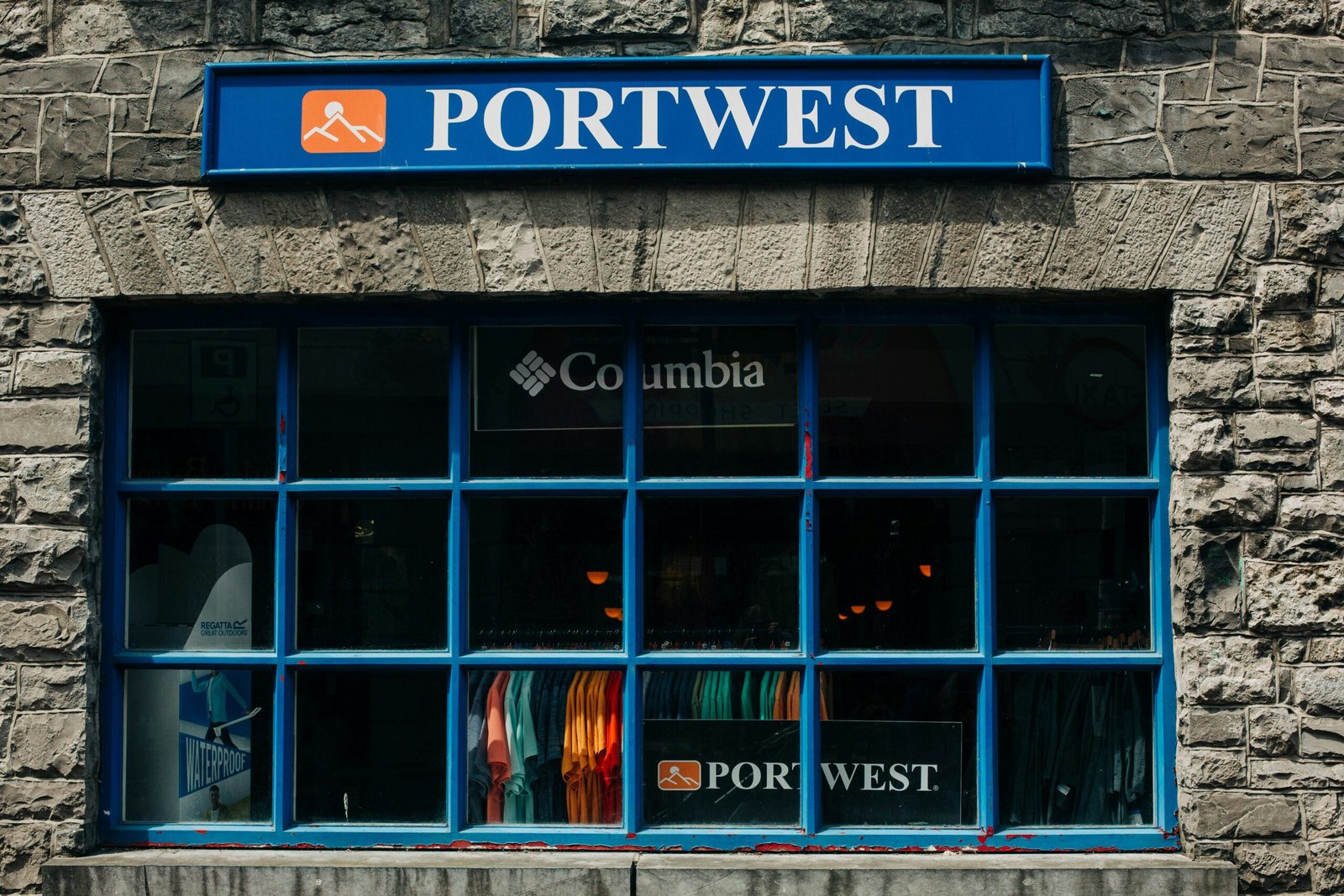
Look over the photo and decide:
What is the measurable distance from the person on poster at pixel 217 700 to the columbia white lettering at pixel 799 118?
9.27 feet

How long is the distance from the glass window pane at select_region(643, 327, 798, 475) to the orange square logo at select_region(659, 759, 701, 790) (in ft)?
3.48

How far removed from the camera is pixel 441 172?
4195 millimetres

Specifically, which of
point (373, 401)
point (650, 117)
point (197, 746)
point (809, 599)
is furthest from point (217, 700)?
point (650, 117)

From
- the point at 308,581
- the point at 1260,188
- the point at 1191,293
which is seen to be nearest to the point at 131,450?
the point at 308,581

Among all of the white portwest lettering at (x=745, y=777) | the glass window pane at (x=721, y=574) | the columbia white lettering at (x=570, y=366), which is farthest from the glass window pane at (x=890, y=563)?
the columbia white lettering at (x=570, y=366)

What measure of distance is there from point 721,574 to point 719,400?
0.64 meters

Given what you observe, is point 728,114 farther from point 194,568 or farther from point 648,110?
point 194,568

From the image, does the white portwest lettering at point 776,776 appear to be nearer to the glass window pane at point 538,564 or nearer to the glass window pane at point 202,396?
the glass window pane at point 538,564

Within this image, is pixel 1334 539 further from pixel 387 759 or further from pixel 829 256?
pixel 387 759

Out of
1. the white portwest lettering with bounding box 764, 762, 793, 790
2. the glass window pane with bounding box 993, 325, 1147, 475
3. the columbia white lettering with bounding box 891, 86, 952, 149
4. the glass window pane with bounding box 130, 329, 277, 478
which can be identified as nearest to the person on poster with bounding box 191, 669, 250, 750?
the glass window pane with bounding box 130, 329, 277, 478

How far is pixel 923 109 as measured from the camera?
419cm

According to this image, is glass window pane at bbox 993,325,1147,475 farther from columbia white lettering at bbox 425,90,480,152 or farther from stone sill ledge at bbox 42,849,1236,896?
columbia white lettering at bbox 425,90,480,152

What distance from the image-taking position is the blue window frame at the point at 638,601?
429 cm

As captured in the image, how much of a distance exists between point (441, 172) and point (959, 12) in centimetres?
194
